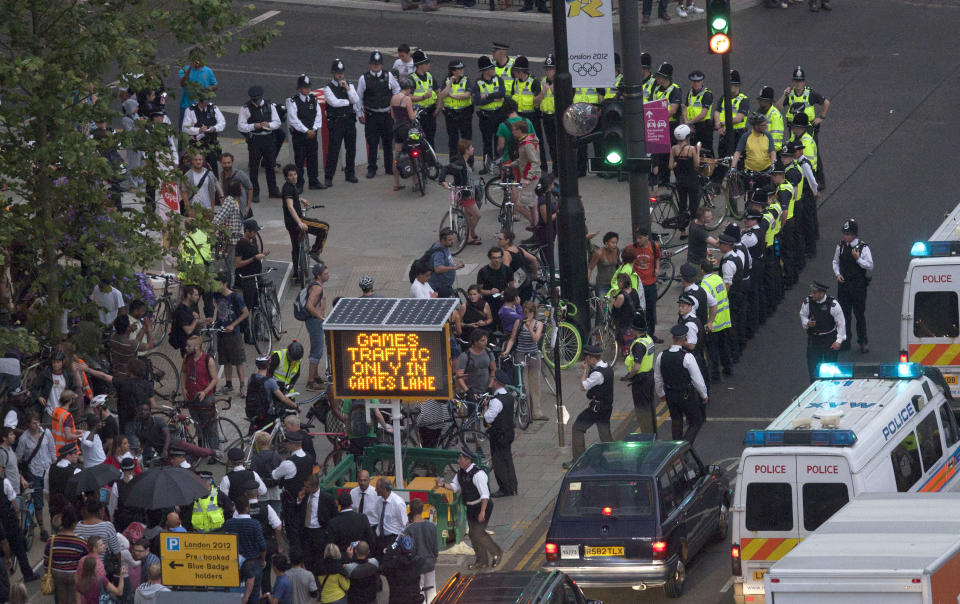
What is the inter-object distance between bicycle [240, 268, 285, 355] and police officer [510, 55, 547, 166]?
24.4ft

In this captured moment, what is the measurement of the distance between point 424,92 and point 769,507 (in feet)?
55.4

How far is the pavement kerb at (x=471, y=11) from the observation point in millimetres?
39719

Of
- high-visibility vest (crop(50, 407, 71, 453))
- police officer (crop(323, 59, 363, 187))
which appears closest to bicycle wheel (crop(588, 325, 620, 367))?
high-visibility vest (crop(50, 407, 71, 453))

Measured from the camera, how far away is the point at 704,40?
38.2 m

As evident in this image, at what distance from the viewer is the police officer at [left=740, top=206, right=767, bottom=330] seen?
2531 cm

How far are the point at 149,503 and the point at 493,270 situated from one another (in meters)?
7.88

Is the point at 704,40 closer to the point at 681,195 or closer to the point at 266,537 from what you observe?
the point at 681,195

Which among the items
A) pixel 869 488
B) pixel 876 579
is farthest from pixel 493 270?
pixel 876 579

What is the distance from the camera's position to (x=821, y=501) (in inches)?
656

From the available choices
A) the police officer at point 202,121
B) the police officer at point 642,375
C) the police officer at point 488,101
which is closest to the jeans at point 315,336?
the police officer at point 642,375

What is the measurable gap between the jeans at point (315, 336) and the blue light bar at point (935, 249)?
8.23m

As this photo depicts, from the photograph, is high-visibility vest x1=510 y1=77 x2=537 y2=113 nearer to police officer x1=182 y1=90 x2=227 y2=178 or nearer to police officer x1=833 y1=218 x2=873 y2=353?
police officer x1=182 y1=90 x2=227 y2=178

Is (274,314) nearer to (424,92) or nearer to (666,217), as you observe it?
(666,217)

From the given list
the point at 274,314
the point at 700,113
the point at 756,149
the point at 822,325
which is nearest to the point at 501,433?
the point at 822,325
